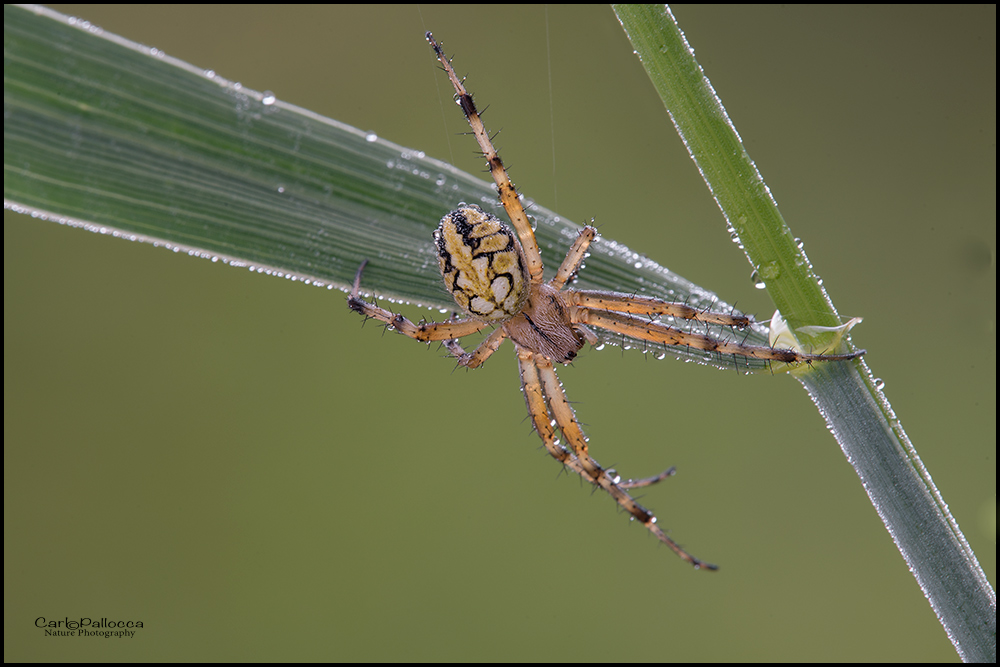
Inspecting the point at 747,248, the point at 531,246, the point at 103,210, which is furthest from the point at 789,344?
the point at 103,210

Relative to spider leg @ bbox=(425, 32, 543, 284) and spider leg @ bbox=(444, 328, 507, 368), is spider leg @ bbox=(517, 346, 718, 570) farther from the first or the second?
spider leg @ bbox=(425, 32, 543, 284)

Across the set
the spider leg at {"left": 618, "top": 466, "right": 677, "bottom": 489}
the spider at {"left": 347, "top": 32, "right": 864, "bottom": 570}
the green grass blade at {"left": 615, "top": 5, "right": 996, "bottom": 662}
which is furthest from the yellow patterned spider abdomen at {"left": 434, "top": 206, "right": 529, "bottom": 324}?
the spider leg at {"left": 618, "top": 466, "right": 677, "bottom": 489}

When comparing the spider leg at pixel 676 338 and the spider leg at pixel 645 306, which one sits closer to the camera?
the spider leg at pixel 676 338

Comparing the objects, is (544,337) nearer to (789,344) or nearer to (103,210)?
(789,344)

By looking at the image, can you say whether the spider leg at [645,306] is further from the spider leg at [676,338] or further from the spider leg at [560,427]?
the spider leg at [560,427]

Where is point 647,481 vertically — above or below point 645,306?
below

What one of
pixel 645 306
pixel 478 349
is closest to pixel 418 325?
pixel 478 349

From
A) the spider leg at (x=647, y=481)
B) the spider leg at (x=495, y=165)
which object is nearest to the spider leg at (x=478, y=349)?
the spider leg at (x=495, y=165)

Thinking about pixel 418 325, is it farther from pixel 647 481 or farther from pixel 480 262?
pixel 647 481
